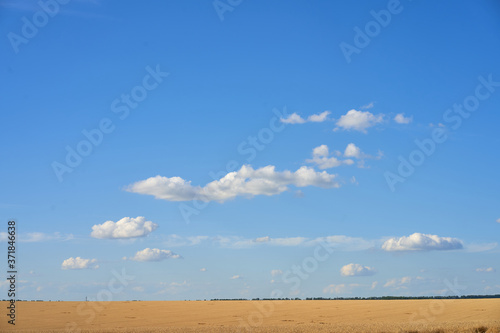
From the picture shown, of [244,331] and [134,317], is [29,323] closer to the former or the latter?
[134,317]

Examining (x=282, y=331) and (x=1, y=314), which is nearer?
(x=282, y=331)

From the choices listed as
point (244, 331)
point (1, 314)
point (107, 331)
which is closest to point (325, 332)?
point (244, 331)

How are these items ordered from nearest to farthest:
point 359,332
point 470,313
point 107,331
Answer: point 359,332 → point 107,331 → point 470,313

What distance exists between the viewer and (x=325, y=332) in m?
33.5

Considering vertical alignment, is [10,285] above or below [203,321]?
above

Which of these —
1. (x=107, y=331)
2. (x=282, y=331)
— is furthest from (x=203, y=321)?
(x=282, y=331)

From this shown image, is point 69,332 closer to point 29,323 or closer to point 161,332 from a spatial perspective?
point 161,332

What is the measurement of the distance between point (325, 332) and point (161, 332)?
12.0 meters

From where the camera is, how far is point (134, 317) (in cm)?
5712

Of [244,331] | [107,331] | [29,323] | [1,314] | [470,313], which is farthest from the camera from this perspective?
[1,314]

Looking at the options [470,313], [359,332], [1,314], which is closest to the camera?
[359,332]

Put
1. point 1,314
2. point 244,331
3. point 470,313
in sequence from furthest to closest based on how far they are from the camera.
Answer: point 1,314
point 470,313
point 244,331

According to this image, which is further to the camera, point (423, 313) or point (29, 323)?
point (423, 313)

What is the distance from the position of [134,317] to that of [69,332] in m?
18.4
